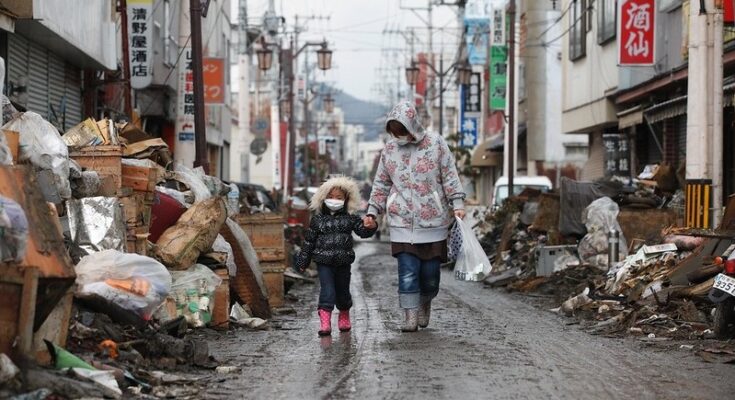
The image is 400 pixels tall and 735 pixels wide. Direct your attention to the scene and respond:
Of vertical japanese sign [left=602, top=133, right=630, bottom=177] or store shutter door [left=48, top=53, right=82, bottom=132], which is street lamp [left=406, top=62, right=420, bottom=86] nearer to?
vertical japanese sign [left=602, top=133, right=630, bottom=177]

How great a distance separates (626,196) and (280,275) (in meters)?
7.75

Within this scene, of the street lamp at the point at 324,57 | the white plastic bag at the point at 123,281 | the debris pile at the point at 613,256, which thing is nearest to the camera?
the white plastic bag at the point at 123,281

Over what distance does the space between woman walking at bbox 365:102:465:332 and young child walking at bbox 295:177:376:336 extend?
269 millimetres

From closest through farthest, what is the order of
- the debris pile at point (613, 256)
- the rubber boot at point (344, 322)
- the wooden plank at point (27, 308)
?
the wooden plank at point (27, 308) → the rubber boot at point (344, 322) → the debris pile at point (613, 256)

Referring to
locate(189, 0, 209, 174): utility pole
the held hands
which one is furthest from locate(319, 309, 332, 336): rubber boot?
locate(189, 0, 209, 174): utility pole

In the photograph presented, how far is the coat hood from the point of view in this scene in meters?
11.3

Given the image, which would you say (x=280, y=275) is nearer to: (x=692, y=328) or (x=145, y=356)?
(x=692, y=328)

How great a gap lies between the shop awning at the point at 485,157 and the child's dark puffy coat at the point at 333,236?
41730mm

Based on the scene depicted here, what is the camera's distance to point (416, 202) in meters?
11.5

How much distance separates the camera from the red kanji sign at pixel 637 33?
24.7 m

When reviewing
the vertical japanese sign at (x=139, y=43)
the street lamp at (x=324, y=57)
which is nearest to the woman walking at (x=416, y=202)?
the vertical japanese sign at (x=139, y=43)

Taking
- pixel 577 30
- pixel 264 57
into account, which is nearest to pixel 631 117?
pixel 577 30

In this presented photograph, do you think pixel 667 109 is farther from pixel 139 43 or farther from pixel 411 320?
pixel 411 320

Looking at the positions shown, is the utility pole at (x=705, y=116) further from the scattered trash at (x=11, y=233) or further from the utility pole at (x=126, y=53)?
the utility pole at (x=126, y=53)
